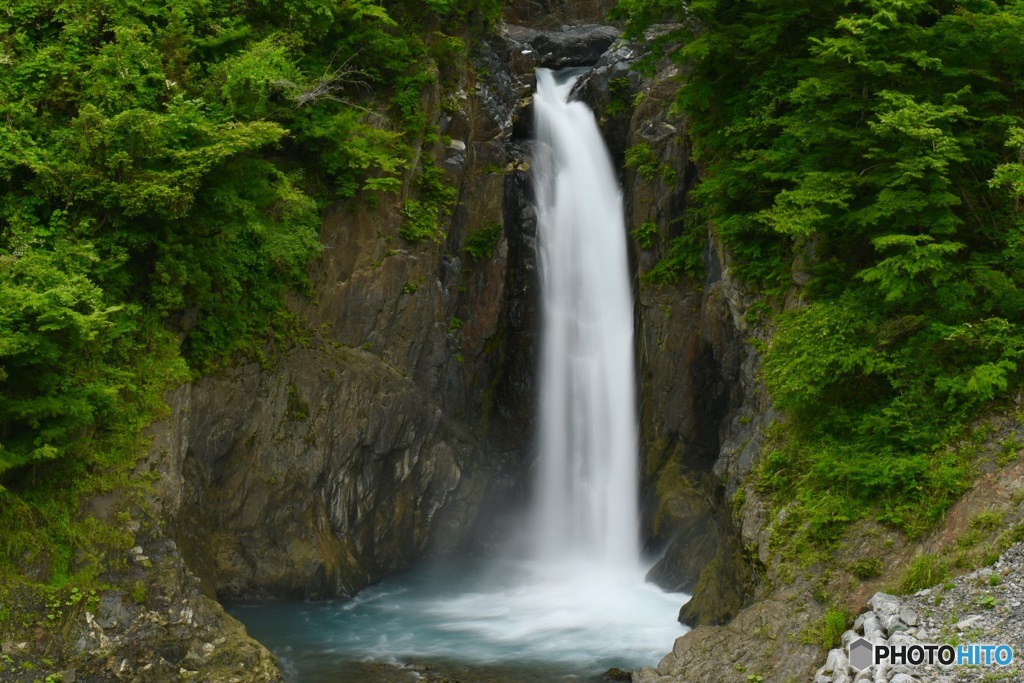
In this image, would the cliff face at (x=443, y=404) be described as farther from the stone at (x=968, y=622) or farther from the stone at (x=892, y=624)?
the stone at (x=968, y=622)

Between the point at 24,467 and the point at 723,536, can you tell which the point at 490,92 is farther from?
the point at 24,467

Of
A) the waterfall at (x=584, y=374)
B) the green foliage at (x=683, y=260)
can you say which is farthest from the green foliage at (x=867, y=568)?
the green foliage at (x=683, y=260)

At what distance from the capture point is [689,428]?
1702cm

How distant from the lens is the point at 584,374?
61.0 ft

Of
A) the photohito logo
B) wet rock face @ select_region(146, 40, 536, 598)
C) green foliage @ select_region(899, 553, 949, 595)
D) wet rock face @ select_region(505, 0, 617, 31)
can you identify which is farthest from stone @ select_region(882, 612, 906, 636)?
wet rock face @ select_region(505, 0, 617, 31)

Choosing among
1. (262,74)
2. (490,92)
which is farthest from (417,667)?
(490,92)

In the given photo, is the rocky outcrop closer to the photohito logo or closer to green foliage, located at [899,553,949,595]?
the photohito logo

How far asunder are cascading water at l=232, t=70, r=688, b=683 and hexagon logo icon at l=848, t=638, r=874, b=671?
161 inches

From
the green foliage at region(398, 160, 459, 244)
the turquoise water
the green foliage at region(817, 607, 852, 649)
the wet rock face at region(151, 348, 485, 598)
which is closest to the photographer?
the green foliage at region(817, 607, 852, 649)

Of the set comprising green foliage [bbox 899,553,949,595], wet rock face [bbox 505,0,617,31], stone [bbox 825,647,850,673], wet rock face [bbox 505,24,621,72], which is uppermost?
wet rock face [bbox 505,0,617,31]

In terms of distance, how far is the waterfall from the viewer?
1802 centimetres

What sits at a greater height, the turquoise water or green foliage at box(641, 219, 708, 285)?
green foliage at box(641, 219, 708, 285)

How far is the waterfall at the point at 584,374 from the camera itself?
18.0m

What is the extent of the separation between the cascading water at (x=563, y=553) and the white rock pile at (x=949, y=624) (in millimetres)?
4207
